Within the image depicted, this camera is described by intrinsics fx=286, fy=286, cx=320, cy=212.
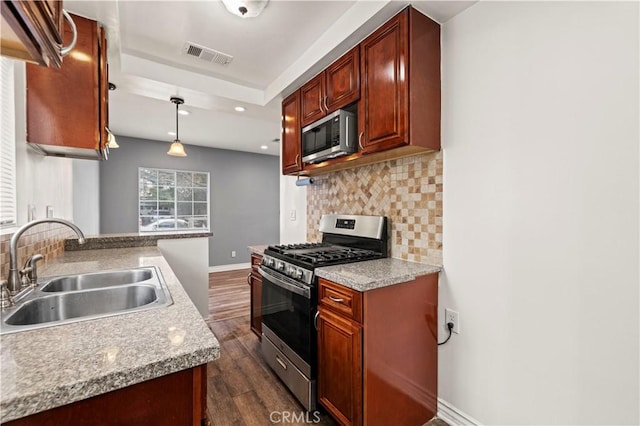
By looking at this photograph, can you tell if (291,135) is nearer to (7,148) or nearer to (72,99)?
(72,99)

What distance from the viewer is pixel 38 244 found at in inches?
66.1

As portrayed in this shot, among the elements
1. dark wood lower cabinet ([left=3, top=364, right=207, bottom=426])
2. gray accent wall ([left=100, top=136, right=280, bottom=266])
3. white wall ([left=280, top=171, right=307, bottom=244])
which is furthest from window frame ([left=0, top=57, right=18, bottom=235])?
gray accent wall ([left=100, top=136, right=280, bottom=266])

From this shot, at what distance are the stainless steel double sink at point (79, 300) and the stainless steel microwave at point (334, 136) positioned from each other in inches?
52.7

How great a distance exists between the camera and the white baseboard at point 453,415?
1.62m

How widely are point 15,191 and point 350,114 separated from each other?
1931mm

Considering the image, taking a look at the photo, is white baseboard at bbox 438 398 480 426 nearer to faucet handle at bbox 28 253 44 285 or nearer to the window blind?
faucet handle at bbox 28 253 44 285

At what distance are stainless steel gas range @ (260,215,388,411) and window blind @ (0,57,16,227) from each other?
1.43m

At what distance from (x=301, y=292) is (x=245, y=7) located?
70.9 inches

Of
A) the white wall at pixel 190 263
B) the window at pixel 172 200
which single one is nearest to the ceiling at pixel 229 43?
the white wall at pixel 190 263

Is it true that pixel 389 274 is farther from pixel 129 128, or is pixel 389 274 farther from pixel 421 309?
pixel 129 128

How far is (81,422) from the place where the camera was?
2.09 feet

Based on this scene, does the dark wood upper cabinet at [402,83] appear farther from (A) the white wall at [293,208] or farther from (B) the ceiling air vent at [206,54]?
(A) the white wall at [293,208]

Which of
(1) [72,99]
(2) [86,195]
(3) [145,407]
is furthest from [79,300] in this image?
(2) [86,195]

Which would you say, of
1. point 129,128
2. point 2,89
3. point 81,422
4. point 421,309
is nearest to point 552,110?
point 421,309
